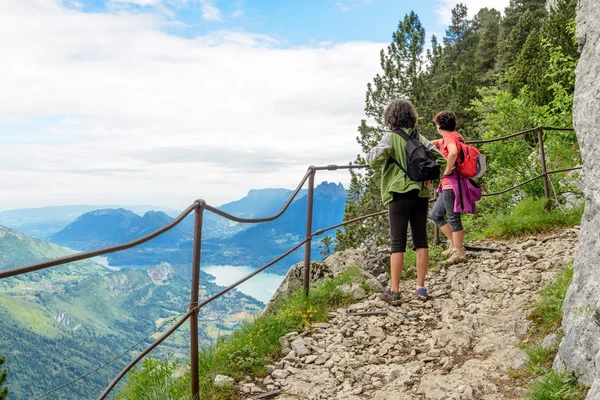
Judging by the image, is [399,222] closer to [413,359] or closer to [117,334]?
[413,359]

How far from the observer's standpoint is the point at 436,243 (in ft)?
23.4

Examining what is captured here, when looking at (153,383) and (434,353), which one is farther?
(434,353)

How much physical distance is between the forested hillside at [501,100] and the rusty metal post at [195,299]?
248 inches

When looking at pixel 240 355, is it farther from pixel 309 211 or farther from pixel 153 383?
pixel 309 211

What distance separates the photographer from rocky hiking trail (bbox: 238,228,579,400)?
331 centimetres

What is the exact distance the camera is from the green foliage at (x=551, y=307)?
3699mm

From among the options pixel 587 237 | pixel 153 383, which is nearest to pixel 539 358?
pixel 587 237

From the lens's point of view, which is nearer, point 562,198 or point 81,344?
point 562,198

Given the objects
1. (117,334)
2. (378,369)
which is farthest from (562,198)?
(117,334)

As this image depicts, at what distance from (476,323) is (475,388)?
4.04ft

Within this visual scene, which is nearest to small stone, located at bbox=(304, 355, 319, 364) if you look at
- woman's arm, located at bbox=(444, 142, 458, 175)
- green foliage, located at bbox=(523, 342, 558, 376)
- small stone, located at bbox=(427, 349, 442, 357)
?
small stone, located at bbox=(427, 349, 442, 357)

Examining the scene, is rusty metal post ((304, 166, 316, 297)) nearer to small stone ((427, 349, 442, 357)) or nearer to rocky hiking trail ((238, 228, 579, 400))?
rocky hiking trail ((238, 228, 579, 400))

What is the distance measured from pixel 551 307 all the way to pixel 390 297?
1578 mm

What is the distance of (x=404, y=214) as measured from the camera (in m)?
4.54
